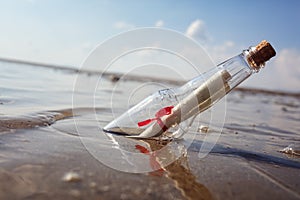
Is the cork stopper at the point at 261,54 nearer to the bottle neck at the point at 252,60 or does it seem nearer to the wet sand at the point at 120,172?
the bottle neck at the point at 252,60

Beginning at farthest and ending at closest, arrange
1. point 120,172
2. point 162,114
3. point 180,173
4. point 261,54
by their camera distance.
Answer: point 162,114 → point 261,54 → point 180,173 → point 120,172

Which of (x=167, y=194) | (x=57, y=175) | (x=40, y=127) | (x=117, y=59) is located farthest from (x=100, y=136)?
(x=167, y=194)

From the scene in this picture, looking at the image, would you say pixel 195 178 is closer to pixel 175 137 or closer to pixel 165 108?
pixel 165 108

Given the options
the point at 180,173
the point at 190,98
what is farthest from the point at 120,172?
the point at 190,98

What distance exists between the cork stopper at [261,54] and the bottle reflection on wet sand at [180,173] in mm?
1026

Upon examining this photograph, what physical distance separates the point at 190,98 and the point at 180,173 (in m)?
0.83

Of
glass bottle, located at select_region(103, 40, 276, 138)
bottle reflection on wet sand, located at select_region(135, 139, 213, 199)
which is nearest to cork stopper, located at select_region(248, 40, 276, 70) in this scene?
glass bottle, located at select_region(103, 40, 276, 138)

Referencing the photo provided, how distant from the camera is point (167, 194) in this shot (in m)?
1.64

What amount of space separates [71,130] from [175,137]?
3.63ft

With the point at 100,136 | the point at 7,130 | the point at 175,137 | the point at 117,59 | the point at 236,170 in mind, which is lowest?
the point at 7,130

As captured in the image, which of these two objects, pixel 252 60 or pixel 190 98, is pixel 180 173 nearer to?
pixel 190 98

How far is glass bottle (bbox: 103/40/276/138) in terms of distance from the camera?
2.59 meters

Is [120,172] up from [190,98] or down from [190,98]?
down

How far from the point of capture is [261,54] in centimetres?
255
